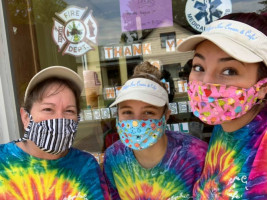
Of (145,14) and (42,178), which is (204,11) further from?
(42,178)

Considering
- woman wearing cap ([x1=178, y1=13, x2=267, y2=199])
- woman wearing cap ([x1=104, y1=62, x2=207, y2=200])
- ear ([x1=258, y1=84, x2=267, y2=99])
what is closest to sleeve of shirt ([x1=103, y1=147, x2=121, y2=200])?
woman wearing cap ([x1=104, y1=62, x2=207, y2=200])

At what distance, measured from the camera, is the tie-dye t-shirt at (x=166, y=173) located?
189 cm

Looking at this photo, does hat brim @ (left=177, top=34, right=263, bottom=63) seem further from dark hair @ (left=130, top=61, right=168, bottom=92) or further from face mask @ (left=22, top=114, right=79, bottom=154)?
face mask @ (left=22, top=114, right=79, bottom=154)

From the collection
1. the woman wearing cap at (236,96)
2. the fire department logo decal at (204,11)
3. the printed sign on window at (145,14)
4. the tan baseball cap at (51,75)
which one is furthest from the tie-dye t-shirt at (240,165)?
the printed sign on window at (145,14)

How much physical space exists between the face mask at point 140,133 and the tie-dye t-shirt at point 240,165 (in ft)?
1.58

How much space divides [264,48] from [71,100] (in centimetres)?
119

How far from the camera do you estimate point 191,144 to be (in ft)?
6.49

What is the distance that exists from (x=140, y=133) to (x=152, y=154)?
203mm

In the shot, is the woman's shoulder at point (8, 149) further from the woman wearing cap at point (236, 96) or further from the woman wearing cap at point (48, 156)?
the woman wearing cap at point (236, 96)

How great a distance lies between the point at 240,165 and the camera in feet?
4.53

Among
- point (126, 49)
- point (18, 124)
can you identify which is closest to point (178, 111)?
point (126, 49)

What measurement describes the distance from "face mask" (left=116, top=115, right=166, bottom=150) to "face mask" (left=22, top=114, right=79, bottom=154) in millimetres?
443

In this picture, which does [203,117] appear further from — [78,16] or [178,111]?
[78,16]

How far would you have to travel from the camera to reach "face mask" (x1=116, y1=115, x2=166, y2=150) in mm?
1946
